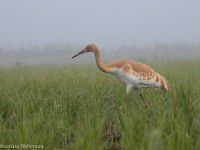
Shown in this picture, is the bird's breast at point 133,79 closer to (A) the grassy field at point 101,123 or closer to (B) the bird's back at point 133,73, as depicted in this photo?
(B) the bird's back at point 133,73

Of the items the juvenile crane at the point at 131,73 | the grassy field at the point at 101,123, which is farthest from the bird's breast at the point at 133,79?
the grassy field at the point at 101,123

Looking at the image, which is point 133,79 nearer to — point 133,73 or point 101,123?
point 133,73

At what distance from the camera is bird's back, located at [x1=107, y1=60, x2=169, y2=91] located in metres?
5.54

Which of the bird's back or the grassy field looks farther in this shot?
the bird's back

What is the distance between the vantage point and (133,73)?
5.56m

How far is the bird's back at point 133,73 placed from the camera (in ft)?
18.2

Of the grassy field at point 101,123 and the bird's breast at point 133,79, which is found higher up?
the bird's breast at point 133,79

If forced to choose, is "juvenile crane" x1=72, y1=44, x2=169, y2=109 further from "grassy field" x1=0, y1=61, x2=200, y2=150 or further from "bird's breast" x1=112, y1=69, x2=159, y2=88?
"grassy field" x1=0, y1=61, x2=200, y2=150

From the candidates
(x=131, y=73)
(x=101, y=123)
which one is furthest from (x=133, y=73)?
(x=101, y=123)

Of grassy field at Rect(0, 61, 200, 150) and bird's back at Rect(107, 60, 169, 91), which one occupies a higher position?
bird's back at Rect(107, 60, 169, 91)

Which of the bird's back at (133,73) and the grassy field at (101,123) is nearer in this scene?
the grassy field at (101,123)

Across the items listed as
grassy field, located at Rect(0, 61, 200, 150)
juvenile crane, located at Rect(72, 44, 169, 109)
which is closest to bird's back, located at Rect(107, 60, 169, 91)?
juvenile crane, located at Rect(72, 44, 169, 109)

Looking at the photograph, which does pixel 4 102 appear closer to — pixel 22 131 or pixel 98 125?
pixel 22 131

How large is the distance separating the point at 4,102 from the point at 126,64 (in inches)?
77.7
